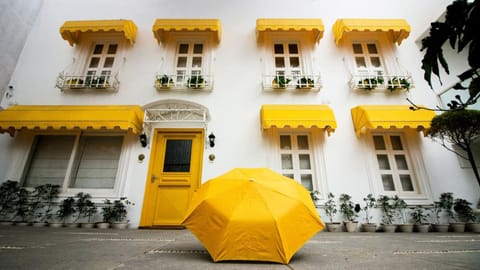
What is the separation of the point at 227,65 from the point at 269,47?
133 cm

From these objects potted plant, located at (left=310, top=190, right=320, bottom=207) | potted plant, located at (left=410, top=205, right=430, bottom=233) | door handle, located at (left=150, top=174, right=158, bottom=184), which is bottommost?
potted plant, located at (left=410, top=205, right=430, bottom=233)

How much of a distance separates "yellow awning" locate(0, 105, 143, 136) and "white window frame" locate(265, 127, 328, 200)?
310 centimetres

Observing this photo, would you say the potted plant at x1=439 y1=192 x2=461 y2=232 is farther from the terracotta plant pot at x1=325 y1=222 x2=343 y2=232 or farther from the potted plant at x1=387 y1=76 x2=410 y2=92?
the potted plant at x1=387 y1=76 x2=410 y2=92

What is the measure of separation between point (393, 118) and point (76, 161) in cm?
712

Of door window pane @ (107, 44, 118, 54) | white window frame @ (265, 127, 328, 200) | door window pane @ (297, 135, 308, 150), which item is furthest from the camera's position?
door window pane @ (107, 44, 118, 54)

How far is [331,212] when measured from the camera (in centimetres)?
441

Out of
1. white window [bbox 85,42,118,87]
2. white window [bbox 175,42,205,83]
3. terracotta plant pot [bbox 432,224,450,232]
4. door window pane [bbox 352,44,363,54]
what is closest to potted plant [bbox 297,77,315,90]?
door window pane [bbox 352,44,363,54]

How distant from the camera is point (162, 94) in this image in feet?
17.6

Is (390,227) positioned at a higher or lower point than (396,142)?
lower

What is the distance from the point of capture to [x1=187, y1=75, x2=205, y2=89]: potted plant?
5.33 meters

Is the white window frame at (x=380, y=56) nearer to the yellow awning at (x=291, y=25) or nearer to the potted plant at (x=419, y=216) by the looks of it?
the yellow awning at (x=291, y=25)

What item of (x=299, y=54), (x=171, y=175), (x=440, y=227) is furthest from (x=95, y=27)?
(x=440, y=227)

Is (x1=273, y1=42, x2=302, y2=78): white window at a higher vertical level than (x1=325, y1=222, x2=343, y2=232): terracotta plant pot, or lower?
higher

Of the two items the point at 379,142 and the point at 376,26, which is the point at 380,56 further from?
the point at 379,142
